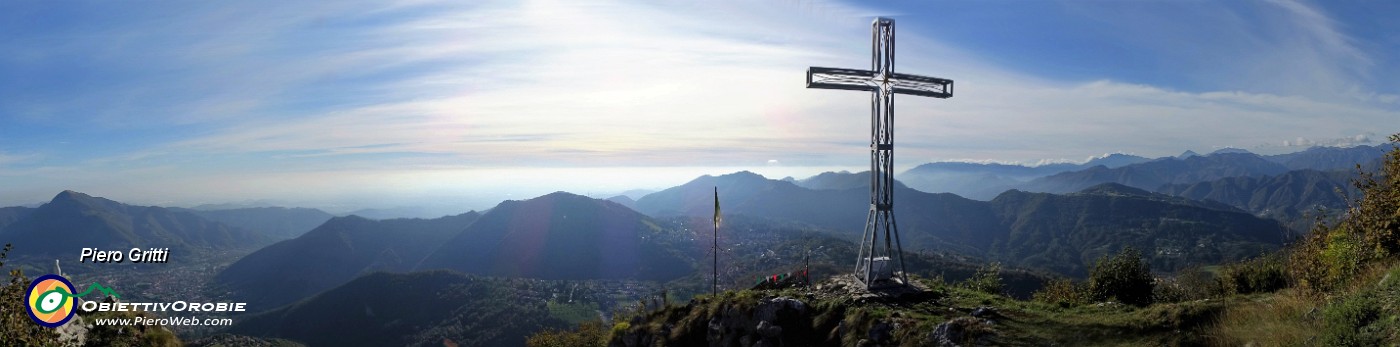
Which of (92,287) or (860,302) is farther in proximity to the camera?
(860,302)

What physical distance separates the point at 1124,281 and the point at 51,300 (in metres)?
35.5

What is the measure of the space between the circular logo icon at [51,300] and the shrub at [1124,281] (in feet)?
110

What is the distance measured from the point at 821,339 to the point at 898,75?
10.2m

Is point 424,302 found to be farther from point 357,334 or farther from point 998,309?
point 998,309

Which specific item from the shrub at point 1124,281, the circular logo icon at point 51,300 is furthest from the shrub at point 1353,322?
the circular logo icon at point 51,300

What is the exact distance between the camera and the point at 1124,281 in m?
23.3

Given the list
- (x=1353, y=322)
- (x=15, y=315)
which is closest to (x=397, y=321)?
(x=15, y=315)

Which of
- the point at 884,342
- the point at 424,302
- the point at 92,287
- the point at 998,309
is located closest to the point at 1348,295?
the point at 998,309

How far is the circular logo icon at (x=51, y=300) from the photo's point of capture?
50.4ft

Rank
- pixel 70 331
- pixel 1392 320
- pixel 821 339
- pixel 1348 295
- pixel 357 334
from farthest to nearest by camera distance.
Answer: pixel 357 334 < pixel 821 339 < pixel 70 331 < pixel 1348 295 < pixel 1392 320

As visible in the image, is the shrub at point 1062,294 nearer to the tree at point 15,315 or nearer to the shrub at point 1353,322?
the shrub at point 1353,322

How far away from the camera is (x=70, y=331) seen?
703 inches

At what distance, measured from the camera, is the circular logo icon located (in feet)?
50.4

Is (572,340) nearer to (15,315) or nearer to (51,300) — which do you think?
(51,300)
